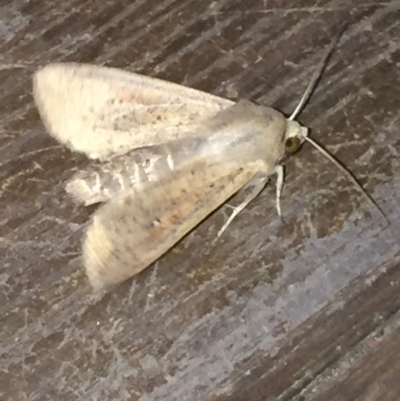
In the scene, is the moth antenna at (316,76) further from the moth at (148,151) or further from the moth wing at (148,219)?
the moth wing at (148,219)

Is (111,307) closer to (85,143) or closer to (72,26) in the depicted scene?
(85,143)

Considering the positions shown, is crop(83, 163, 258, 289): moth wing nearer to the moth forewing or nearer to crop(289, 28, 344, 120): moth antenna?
the moth forewing

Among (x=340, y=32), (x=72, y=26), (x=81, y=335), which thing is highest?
(x=72, y=26)

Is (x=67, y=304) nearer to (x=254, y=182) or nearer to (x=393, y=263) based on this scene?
(x=254, y=182)

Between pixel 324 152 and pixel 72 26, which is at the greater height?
pixel 72 26

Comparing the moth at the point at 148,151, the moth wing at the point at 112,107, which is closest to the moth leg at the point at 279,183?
the moth at the point at 148,151

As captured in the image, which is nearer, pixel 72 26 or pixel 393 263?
pixel 393 263

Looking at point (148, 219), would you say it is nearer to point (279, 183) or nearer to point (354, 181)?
point (279, 183)

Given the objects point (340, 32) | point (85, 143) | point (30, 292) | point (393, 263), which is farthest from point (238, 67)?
point (30, 292)
